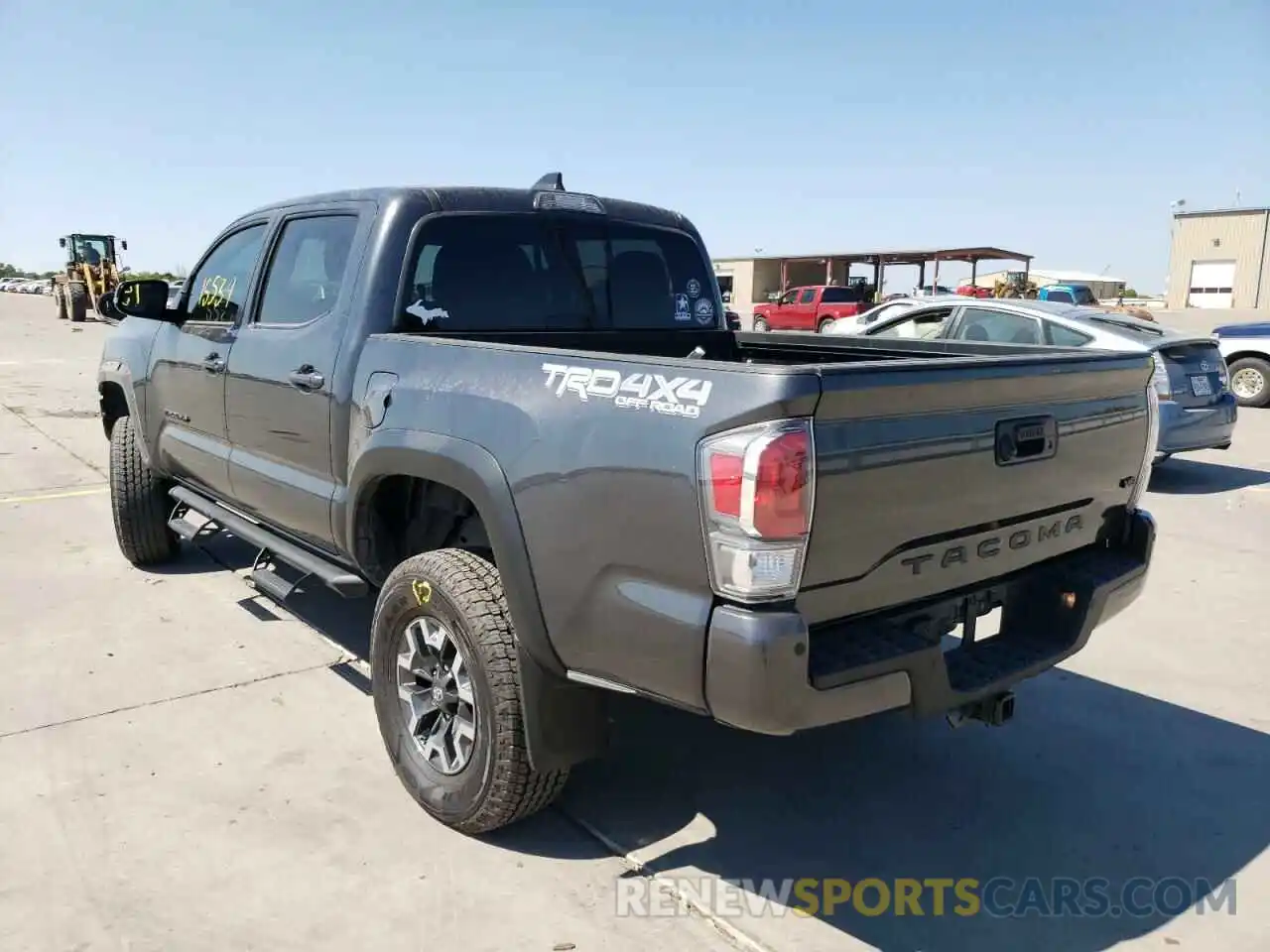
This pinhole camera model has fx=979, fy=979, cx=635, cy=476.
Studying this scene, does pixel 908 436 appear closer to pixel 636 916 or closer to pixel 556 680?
pixel 556 680

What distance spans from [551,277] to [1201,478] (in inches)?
302

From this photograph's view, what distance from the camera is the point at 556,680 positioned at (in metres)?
2.80

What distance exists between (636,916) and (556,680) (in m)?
0.69

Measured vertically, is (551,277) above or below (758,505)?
above

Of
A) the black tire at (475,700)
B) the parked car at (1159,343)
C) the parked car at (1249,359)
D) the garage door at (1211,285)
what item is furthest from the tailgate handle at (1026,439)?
the garage door at (1211,285)

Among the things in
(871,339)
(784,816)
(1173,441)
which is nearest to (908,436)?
(784,816)

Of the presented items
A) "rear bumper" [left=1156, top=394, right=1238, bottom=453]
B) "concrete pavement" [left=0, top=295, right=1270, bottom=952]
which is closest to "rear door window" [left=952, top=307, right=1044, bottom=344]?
"rear bumper" [left=1156, top=394, right=1238, bottom=453]

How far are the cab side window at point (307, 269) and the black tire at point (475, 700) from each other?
4.12 feet

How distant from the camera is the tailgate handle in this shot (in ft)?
8.90

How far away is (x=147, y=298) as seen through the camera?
5055 millimetres

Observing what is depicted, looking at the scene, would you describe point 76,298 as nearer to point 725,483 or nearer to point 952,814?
point 952,814

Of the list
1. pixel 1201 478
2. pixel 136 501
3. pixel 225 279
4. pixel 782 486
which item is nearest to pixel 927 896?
pixel 782 486

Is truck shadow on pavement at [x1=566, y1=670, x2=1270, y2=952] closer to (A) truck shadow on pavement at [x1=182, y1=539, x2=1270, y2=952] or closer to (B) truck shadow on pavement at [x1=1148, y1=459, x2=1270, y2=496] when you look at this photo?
(A) truck shadow on pavement at [x1=182, y1=539, x2=1270, y2=952]

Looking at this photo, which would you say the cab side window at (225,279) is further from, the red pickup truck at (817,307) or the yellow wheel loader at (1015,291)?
→ the yellow wheel loader at (1015,291)
